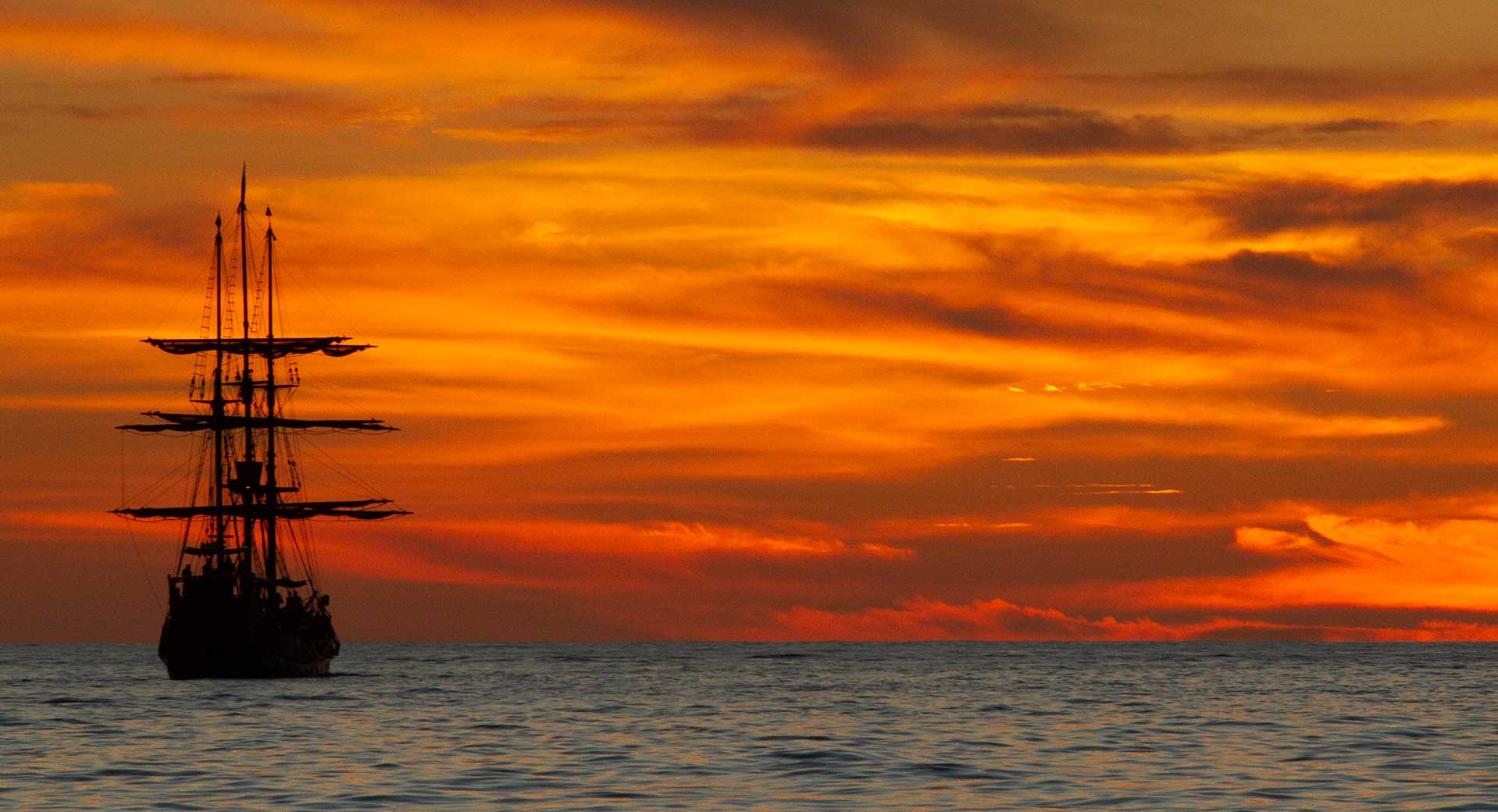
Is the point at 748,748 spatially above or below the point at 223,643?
below

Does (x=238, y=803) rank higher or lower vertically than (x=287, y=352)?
lower

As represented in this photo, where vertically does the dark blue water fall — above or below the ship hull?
below

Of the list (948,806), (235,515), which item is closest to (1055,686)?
(235,515)

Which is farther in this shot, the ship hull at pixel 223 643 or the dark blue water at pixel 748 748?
the ship hull at pixel 223 643

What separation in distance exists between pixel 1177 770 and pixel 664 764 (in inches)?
491

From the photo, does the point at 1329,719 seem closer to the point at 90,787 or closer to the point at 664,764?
the point at 664,764

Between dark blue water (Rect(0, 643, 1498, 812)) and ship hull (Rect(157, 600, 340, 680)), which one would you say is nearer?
dark blue water (Rect(0, 643, 1498, 812))

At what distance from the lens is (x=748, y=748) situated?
56.9 metres

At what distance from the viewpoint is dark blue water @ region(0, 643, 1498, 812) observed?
41.9 metres

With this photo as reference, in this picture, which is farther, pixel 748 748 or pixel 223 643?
pixel 223 643

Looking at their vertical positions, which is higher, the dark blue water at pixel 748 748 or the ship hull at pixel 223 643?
the ship hull at pixel 223 643

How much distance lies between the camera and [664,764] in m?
51.2

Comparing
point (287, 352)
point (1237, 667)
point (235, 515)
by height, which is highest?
point (287, 352)

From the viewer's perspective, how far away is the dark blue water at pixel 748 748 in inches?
1651
